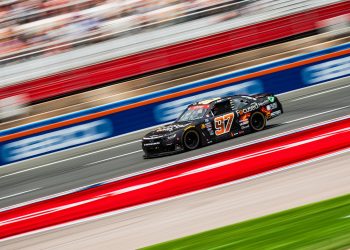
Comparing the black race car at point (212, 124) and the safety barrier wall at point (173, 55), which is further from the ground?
the safety barrier wall at point (173, 55)

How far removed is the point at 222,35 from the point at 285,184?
11021 millimetres

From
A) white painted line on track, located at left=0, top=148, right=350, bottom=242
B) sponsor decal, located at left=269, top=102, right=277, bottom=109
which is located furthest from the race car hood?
white painted line on track, located at left=0, top=148, right=350, bottom=242

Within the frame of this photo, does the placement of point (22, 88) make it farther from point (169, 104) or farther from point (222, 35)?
point (222, 35)

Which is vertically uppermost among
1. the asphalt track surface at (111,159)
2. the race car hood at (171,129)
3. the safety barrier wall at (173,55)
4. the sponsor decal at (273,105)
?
the safety barrier wall at (173,55)

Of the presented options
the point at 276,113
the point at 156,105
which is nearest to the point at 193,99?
the point at 156,105

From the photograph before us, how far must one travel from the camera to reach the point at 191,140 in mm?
12453

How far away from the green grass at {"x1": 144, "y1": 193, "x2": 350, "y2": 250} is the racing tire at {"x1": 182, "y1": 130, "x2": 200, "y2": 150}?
5568 mm

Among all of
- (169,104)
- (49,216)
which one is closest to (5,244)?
(49,216)

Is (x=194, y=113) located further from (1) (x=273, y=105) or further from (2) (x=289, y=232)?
(2) (x=289, y=232)

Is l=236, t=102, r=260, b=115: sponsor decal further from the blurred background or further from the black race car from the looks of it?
the blurred background

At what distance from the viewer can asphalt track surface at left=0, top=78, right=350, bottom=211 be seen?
11680 millimetres

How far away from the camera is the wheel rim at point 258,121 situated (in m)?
13.1

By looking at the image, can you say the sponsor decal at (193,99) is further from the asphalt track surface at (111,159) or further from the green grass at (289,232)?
the green grass at (289,232)

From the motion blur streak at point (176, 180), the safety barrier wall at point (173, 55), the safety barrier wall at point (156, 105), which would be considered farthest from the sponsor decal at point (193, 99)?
the motion blur streak at point (176, 180)
